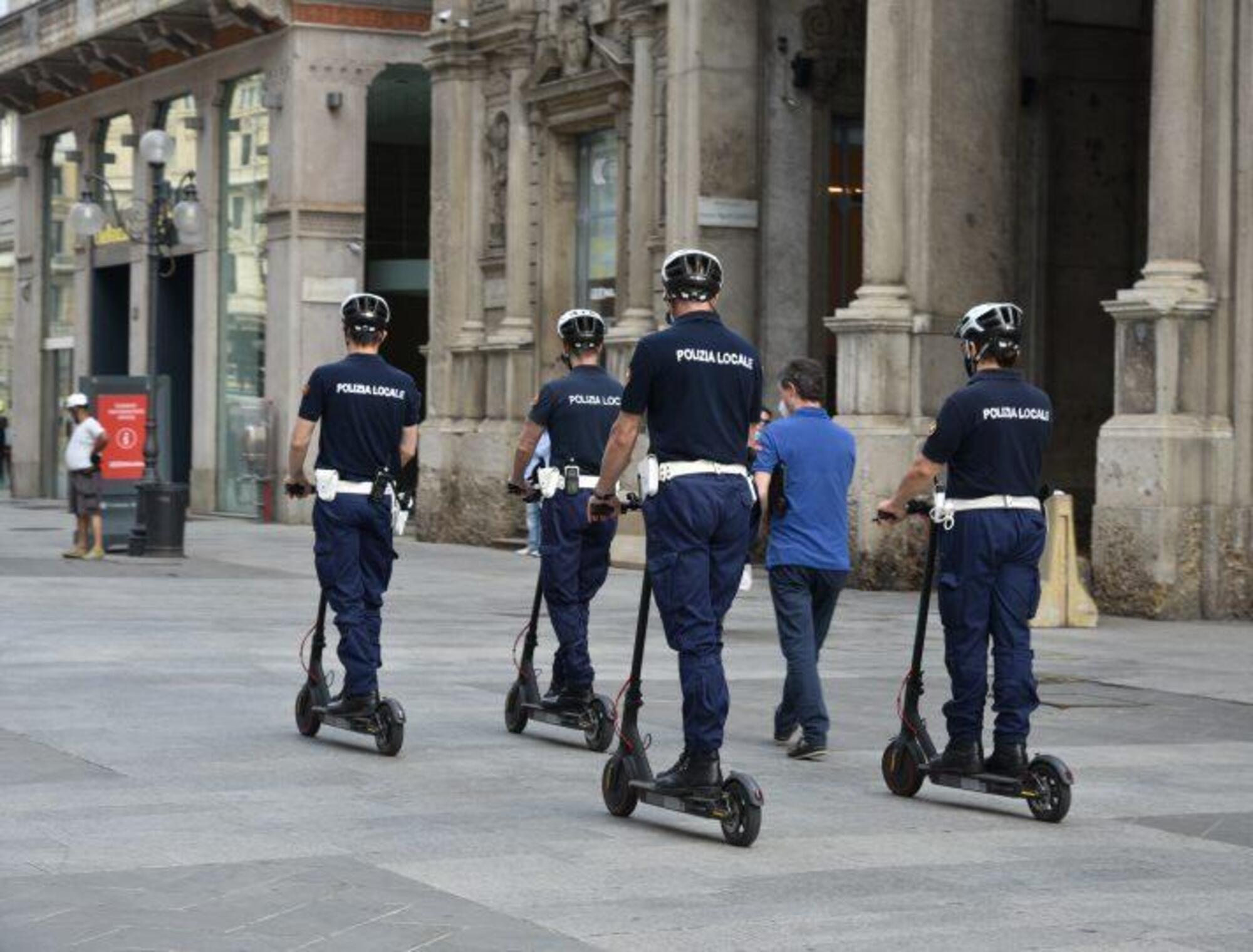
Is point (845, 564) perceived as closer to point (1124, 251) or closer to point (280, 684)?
point (280, 684)

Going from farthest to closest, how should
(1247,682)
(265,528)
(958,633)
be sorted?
1. (265,528)
2. (1247,682)
3. (958,633)

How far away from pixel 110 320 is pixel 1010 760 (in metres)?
37.1

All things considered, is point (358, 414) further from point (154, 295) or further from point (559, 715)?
point (154, 295)

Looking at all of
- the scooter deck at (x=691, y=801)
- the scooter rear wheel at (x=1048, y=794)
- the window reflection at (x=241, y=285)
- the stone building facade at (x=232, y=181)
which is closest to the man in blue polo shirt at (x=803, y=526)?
the scooter rear wheel at (x=1048, y=794)

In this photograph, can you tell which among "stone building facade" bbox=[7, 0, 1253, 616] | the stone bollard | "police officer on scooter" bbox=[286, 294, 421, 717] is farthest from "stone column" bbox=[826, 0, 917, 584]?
"police officer on scooter" bbox=[286, 294, 421, 717]

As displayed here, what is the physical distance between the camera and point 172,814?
9.38 meters

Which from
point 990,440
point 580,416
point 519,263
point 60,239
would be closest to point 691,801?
point 990,440

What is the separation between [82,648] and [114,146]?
30.2 meters

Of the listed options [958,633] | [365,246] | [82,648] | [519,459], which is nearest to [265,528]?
[365,246]

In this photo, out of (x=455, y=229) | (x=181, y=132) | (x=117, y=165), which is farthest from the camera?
(x=117, y=165)

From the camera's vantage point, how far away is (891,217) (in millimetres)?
23812

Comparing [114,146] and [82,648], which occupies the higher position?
[114,146]

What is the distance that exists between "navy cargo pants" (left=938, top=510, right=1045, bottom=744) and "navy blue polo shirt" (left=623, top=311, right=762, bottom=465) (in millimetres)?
1196

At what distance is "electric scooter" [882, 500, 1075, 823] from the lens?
9820 mm
